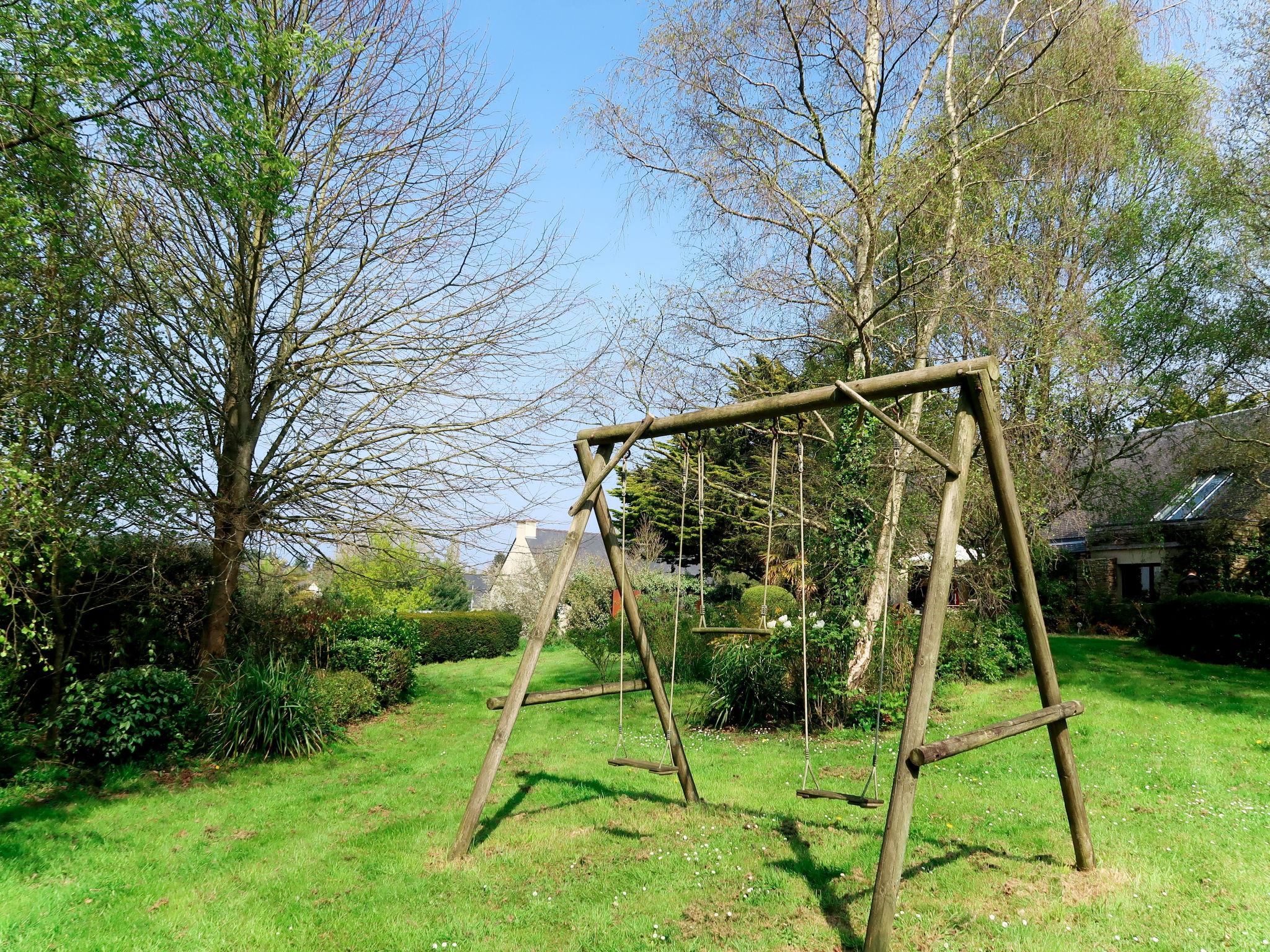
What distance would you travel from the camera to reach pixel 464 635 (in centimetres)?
1898

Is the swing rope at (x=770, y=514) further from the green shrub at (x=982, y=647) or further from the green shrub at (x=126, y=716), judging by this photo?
the green shrub at (x=126, y=716)

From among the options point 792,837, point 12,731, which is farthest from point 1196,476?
point 12,731

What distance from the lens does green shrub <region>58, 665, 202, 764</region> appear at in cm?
721

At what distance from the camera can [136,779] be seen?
23.4 feet

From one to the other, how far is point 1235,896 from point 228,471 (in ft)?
30.6

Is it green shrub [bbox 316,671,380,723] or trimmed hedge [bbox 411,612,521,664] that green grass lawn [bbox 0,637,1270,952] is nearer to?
green shrub [bbox 316,671,380,723]

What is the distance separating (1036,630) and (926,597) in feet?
3.67

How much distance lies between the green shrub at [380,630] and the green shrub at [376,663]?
191mm

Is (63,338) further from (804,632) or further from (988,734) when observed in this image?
(988,734)

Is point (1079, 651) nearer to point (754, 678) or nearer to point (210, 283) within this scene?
point (754, 678)

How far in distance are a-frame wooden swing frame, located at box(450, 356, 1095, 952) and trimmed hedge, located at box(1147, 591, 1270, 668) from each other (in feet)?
35.9

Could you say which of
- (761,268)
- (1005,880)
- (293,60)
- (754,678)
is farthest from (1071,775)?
(293,60)

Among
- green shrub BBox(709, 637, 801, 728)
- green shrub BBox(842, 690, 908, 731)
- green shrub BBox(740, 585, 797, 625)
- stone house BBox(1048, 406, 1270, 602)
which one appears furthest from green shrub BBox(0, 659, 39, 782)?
stone house BBox(1048, 406, 1270, 602)

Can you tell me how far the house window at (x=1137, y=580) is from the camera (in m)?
21.3
